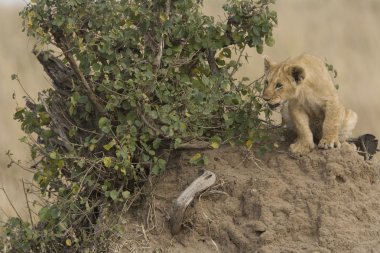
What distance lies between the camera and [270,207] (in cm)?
718

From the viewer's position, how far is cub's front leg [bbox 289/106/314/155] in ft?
24.8

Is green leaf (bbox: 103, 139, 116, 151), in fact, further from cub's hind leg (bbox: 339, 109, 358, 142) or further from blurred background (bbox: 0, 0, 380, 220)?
blurred background (bbox: 0, 0, 380, 220)

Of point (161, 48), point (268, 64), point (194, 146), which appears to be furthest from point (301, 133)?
point (161, 48)

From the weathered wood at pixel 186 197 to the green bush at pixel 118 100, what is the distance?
289 millimetres

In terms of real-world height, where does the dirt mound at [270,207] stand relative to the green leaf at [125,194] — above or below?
below

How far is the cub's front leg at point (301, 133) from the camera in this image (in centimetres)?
755

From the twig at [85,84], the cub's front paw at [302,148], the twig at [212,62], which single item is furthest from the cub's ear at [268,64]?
the twig at [85,84]

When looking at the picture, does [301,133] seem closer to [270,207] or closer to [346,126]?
[346,126]

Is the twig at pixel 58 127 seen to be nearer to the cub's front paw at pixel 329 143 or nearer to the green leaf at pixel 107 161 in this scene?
the green leaf at pixel 107 161

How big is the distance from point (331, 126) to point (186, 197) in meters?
1.44

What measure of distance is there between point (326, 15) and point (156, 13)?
11769mm

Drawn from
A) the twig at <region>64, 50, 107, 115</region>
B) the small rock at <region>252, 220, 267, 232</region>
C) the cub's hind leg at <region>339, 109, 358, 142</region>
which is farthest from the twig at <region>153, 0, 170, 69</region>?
the cub's hind leg at <region>339, 109, 358, 142</region>

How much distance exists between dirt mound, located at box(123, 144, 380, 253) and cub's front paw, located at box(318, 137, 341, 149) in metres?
0.08

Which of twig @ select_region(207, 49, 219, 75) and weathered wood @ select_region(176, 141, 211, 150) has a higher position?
twig @ select_region(207, 49, 219, 75)
